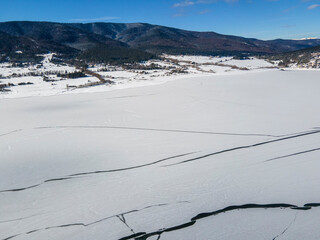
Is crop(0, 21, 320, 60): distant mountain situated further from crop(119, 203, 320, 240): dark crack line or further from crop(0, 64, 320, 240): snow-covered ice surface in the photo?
crop(119, 203, 320, 240): dark crack line

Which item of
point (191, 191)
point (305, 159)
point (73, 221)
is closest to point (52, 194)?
point (73, 221)

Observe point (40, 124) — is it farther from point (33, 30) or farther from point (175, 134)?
point (33, 30)

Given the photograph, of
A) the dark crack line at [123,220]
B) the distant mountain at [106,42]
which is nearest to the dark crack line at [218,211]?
the dark crack line at [123,220]

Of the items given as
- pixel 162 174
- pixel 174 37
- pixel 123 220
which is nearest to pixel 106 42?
pixel 174 37

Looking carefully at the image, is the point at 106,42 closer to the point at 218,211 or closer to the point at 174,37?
the point at 174,37

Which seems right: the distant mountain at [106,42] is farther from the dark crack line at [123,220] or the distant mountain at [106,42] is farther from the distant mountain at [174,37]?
the dark crack line at [123,220]
